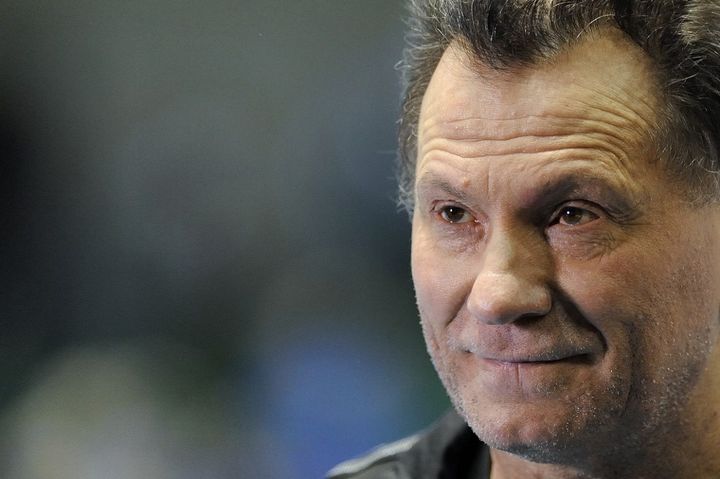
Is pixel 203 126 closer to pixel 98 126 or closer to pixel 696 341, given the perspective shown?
pixel 98 126

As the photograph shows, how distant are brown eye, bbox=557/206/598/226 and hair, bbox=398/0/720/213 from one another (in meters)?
0.16

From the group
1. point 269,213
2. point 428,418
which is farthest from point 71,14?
point 428,418

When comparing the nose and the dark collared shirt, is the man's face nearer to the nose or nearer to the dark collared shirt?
the nose

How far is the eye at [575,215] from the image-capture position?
4.77 ft

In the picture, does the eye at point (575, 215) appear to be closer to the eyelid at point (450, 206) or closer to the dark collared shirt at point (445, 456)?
the eyelid at point (450, 206)

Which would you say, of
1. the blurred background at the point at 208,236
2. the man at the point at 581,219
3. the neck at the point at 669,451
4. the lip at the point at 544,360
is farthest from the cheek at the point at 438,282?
the blurred background at the point at 208,236

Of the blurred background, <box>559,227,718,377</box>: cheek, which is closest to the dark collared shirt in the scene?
<box>559,227,718,377</box>: cheek

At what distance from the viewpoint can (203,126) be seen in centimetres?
315

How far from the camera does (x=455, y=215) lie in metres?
1.57

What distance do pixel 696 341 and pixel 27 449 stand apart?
2156 millimetres

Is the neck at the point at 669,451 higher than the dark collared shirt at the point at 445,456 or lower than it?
higher

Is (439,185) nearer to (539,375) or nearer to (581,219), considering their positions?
(581,219)

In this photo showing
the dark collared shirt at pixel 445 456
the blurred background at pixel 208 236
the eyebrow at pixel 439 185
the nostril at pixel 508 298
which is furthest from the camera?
the blurred background at pixel 208 236

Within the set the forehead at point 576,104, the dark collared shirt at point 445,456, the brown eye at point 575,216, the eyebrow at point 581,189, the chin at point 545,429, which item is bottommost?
the dark collared shirt at point 445,456
